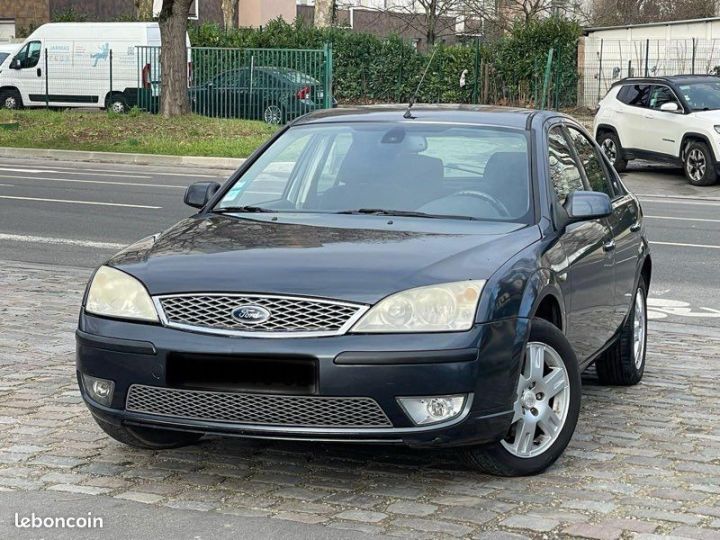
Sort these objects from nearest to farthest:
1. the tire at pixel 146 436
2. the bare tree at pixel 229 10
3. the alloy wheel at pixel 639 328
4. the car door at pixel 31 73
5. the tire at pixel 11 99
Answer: the tire at pixel 146 436 < the alloy wheel at pixel 639 328 < the car door at pixel 31 73 < the tire at pixel 11 99 < the bare tree at pixel 229 10

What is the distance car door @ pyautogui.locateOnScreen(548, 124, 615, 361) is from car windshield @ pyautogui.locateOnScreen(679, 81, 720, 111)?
55.4 feet

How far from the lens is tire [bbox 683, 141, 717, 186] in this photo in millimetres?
22328

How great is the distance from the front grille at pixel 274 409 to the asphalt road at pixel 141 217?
537cm

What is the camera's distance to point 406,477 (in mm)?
5383

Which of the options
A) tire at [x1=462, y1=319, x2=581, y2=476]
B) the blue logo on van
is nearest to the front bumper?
tire at [x1=462, y1=319, x2=581, y2=476]

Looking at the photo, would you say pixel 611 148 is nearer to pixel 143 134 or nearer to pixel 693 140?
pixel 693 140

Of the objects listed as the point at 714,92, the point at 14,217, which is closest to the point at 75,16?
the point at 714,92

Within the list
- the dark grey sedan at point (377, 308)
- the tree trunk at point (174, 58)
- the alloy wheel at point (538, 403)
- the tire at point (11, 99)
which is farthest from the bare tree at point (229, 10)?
the alloy wheel at point (538, 403)

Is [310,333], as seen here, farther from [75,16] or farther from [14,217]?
[75,16]

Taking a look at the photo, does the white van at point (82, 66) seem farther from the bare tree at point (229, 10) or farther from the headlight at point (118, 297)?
the headlight at point (118, 297)

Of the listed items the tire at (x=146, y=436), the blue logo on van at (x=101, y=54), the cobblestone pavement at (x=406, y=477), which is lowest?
the cobblestone pavement at (x=406, y=477)

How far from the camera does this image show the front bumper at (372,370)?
4809 millimetres

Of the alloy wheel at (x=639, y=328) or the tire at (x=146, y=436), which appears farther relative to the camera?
the alloy wheel at (x=639, y=328)

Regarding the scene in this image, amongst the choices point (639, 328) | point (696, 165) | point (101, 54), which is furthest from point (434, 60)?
point (639, 328)
